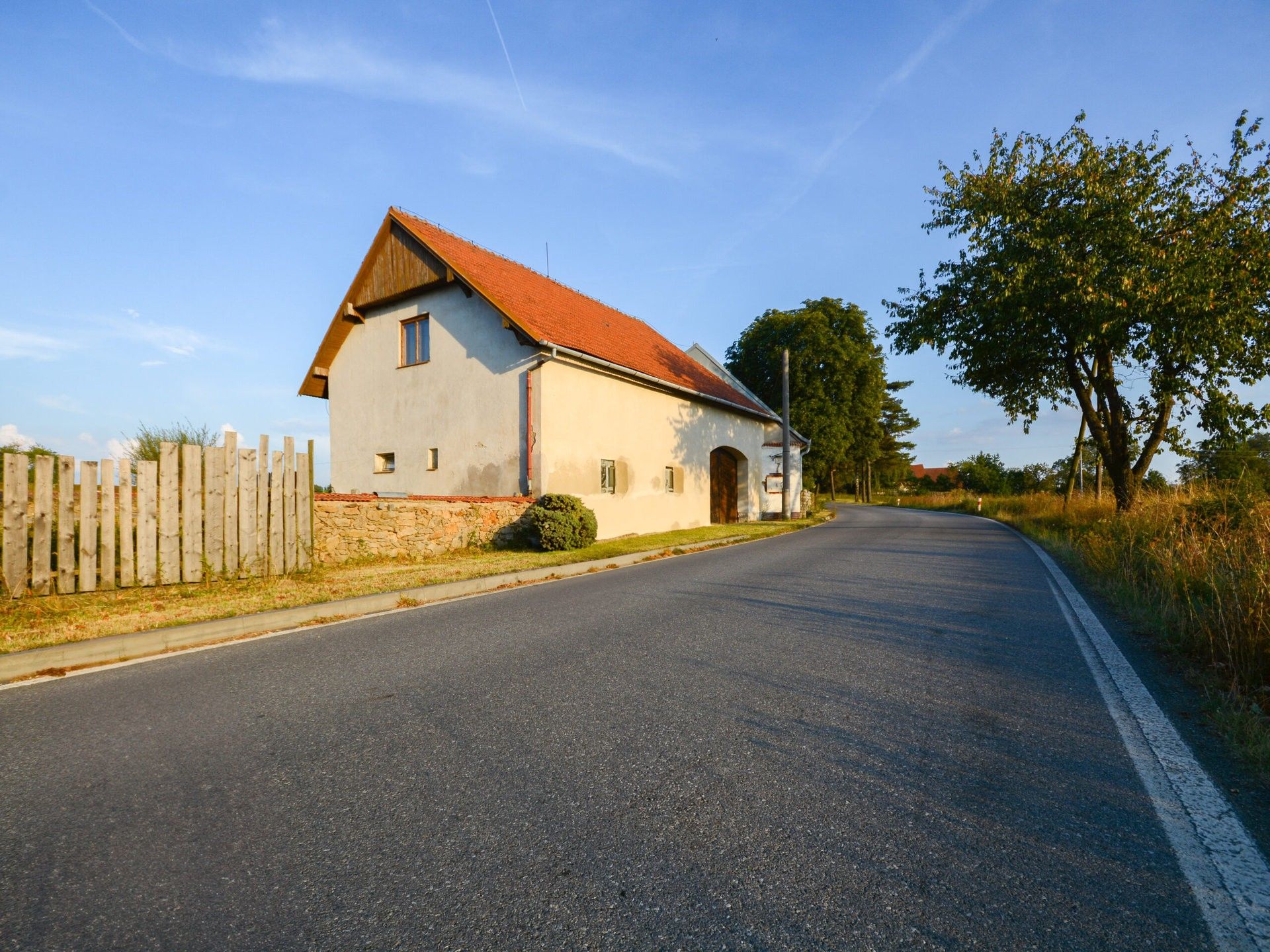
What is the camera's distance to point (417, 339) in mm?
18062

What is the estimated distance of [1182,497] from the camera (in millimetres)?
11250

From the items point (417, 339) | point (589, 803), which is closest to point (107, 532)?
point (589, 803)

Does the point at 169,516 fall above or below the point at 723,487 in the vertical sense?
below

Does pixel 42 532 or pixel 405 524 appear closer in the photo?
pixel 42 532

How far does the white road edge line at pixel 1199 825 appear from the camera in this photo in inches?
76.1

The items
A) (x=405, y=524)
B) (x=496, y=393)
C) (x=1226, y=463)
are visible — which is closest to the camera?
(x=405, y=524)

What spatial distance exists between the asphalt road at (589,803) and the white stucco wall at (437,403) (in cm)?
1080

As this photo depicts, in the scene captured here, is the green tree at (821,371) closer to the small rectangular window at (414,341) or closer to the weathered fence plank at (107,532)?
the small rectangular window at (414,341)

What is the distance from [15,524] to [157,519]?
1.29 meters

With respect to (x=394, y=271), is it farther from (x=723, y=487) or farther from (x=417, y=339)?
(x=723, y=487)

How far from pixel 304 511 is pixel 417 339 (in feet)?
31.0

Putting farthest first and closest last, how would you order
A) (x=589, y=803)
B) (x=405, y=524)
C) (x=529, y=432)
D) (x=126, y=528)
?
(x=529, y=432), (x=405, y=524), (x=126, y=528), (x=589, y=803)

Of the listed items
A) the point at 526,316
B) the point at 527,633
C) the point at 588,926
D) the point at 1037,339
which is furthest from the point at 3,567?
the point at 1037,339

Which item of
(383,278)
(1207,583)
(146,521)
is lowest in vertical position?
(1207,583)
